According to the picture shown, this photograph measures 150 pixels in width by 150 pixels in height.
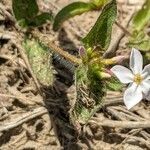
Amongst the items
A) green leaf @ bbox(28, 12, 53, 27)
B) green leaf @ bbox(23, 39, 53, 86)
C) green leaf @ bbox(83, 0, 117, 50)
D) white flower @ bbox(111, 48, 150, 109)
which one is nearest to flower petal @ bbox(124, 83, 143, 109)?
white flower @ bbox(111, 48, 150, 109)

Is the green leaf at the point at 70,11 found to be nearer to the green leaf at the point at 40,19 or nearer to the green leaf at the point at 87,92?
the green leaf at the point at 40,19

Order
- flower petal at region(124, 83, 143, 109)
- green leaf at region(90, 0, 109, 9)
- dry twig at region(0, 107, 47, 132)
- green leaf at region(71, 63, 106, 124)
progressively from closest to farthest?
flower petal at region(124, 83, 143, 109) < green leaf at region(71, 63, 106, 124) < dry twig at region(0, 107, 47, 132) < green leaf at region(90, 0, 109, 9)

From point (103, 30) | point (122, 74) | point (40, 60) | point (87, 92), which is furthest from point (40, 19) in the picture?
point (122, 74)

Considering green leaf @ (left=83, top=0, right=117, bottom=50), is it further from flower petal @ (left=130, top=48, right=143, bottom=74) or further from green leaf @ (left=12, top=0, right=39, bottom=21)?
green leaf @ (left=12, top=0, right=39, bottom=21)

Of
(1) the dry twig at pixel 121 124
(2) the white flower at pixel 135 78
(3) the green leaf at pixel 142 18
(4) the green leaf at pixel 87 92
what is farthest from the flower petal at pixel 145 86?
(3) the green leaf at pixel 142 18

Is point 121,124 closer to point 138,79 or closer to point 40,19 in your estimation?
point 138,79

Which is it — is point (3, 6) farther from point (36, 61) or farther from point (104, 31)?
point (104, 31)

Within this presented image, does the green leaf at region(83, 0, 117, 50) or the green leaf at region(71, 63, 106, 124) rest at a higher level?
the green leaf at region(83, 0, 117, 50)

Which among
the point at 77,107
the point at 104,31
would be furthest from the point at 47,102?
the point at 104,31
